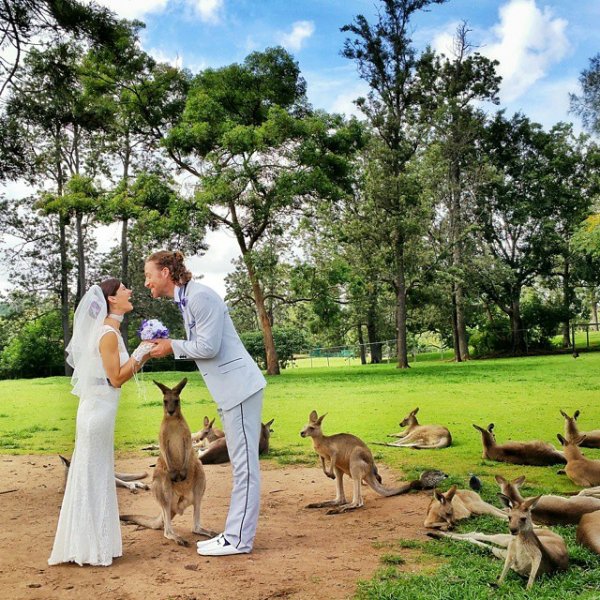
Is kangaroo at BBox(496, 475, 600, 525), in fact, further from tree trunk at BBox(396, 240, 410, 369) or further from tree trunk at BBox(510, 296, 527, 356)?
tree trunk at BBox(510, 296, 527, 356)

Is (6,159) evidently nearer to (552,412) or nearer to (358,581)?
(358,581)

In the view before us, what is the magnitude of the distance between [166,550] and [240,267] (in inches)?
1103

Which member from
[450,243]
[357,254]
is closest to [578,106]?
[450,243]

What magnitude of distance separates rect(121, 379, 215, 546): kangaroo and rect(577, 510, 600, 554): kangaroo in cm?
250

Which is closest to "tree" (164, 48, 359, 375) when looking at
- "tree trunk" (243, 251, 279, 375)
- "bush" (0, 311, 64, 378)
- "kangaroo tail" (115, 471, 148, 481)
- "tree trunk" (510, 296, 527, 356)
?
"tree trunk" (243, 251, 279, 375)

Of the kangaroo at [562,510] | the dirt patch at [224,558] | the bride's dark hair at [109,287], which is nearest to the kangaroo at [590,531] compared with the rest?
the kangaroo at [562,510]

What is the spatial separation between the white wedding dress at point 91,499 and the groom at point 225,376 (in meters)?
0.50

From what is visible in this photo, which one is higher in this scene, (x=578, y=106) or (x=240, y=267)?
(x=578, y=106)

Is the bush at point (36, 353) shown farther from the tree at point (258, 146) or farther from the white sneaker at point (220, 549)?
the white sneaker at point (220, 549)

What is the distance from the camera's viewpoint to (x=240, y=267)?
32469mm

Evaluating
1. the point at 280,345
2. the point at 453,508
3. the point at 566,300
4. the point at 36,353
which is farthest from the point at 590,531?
the point at 566,300

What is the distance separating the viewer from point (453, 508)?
536 centimetres

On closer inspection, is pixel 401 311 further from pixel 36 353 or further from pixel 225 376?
pixel 225 376

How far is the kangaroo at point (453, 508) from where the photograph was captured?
203 inches
